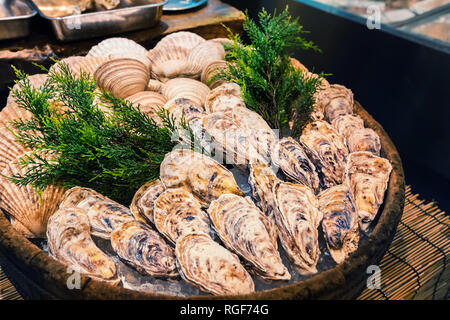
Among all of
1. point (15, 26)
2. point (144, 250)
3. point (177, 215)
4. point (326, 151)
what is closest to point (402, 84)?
point (326, 151)

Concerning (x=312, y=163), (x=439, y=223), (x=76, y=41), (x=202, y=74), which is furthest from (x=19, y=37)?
(x=439, y=223)

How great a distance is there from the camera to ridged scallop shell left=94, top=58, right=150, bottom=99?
1.43 metres

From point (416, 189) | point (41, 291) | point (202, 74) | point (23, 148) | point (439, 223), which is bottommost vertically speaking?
point (416, 189)

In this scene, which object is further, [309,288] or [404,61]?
[404,61]

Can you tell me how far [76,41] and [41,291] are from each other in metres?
1.66

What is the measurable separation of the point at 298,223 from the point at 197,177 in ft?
0.99

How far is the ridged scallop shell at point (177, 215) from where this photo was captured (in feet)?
3.10

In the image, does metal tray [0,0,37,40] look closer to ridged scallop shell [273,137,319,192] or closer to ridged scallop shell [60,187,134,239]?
ridged scallop shell [60,187,134,239]

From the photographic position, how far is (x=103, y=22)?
6.93ft

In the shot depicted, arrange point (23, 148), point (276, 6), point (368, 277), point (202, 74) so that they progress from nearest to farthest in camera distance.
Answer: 1. point (368, 277)
2. point (23, 148)
3. point (202, 74)
4. point (276, 6)

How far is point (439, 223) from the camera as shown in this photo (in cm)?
165

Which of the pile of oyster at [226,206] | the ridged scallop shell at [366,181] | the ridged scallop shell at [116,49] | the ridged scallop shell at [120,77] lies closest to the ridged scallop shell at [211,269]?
the pile of oyster at [226,206]

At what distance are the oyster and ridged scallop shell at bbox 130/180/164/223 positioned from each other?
461mm
